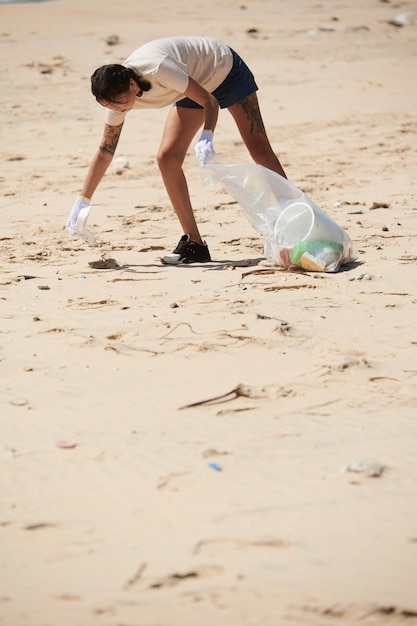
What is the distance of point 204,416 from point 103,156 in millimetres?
2245

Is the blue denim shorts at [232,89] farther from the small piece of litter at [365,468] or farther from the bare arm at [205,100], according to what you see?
the small piece of litter at [365,468]

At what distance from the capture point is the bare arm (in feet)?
13.9

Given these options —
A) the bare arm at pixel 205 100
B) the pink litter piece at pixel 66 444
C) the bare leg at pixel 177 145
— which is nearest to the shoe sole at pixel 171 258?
the bare leg at pixel 177 145

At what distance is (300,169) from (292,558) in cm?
539

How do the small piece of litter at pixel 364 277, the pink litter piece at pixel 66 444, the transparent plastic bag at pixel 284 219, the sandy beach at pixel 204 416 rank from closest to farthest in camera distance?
the sandy beach at pixel 204 416
the pink litter piece at pixel 66 444
the small piece of litter at pixel 364 277
the transparent plastic bag at pixel 284 219

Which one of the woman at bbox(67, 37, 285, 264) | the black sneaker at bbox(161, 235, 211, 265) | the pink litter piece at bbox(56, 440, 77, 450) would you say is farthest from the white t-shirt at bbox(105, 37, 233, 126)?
the pink litter piece at bbox(56, 440, 77, 450)

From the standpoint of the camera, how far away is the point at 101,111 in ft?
30.6

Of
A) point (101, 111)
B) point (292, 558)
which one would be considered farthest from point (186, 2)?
point (292, 558)

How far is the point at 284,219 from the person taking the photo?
4.55 meters

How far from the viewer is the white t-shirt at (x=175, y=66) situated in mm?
4199

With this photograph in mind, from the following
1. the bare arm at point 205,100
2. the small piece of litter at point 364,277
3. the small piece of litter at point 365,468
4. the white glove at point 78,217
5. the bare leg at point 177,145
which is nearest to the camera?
the small piece of litter at point 365,468

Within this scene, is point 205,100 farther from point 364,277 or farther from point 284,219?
point 364,277

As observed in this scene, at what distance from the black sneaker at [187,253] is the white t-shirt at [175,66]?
0.75 meters

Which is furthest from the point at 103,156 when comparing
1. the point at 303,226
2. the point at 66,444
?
the point at 66,444
